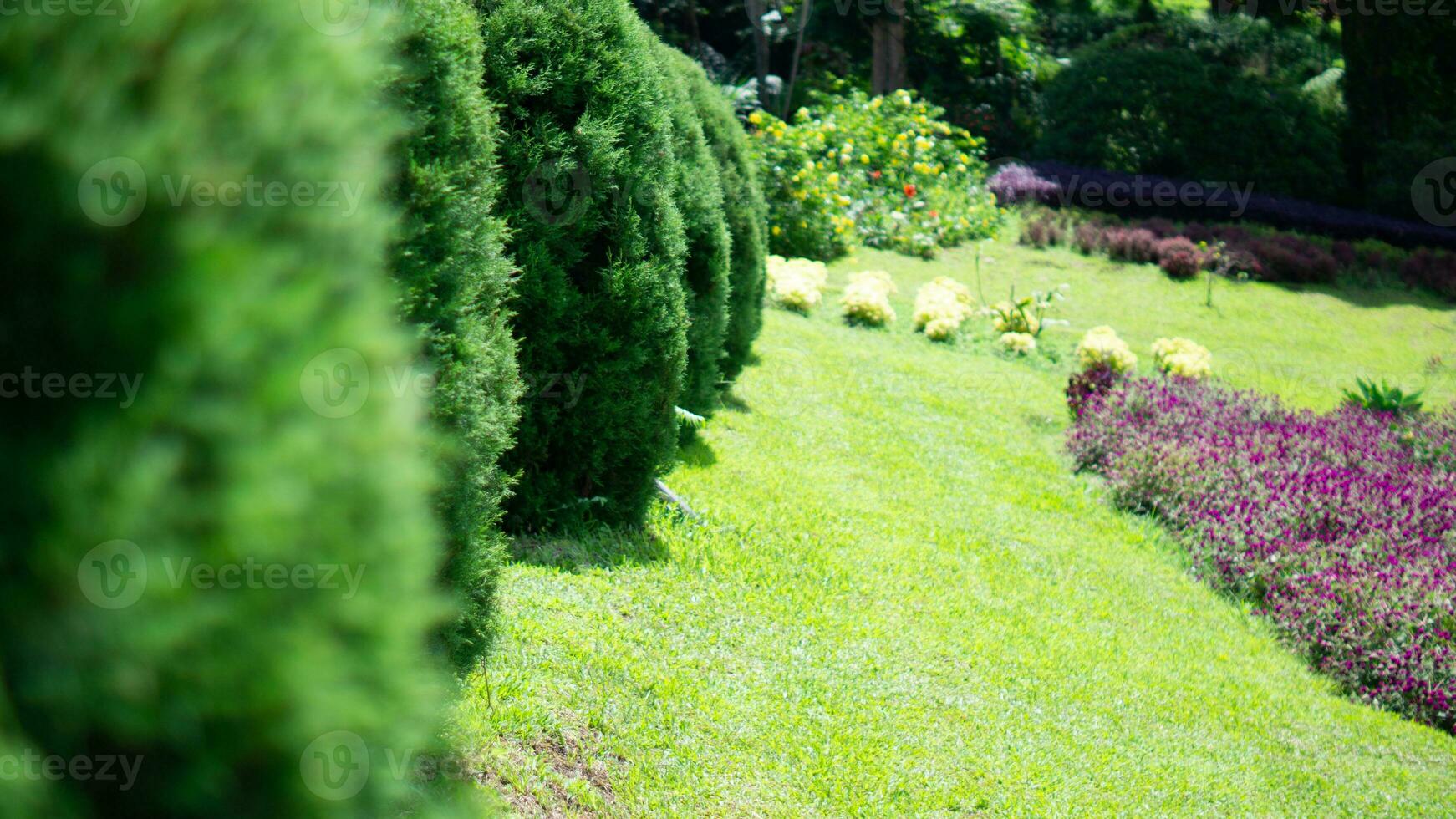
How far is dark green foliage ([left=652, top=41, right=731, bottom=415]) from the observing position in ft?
18.0

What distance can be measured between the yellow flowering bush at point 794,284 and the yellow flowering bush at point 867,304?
1.33ft

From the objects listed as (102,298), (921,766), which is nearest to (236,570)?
(102,298)

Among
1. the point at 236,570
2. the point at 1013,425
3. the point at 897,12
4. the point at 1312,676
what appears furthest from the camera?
the point at 897,12

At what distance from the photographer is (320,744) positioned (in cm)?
84

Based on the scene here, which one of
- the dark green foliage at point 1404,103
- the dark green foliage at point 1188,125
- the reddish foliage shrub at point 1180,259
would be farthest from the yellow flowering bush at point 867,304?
the dark green foliage at point 1404,103

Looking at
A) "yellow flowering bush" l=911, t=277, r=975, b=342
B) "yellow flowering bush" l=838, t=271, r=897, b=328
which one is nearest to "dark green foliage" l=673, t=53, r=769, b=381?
"yellow flowering bush" l=838, t=271, r=897, b=328

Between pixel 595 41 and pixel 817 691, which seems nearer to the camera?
pixel 817 691

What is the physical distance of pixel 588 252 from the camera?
470cm

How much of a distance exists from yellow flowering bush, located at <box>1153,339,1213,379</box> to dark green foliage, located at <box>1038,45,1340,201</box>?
11.1m

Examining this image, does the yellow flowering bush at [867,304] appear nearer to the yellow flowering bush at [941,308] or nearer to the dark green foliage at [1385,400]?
the yellow flowering bush at [941,308]

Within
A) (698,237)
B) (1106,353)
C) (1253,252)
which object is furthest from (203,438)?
(1253,252)

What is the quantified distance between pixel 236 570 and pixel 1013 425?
900cm

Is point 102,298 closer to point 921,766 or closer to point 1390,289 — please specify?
point 921,766

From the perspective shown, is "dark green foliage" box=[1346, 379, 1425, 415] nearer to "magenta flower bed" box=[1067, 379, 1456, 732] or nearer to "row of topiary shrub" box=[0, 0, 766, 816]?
"magenta flower bed" box=[1067, 379, 1456, 732]
